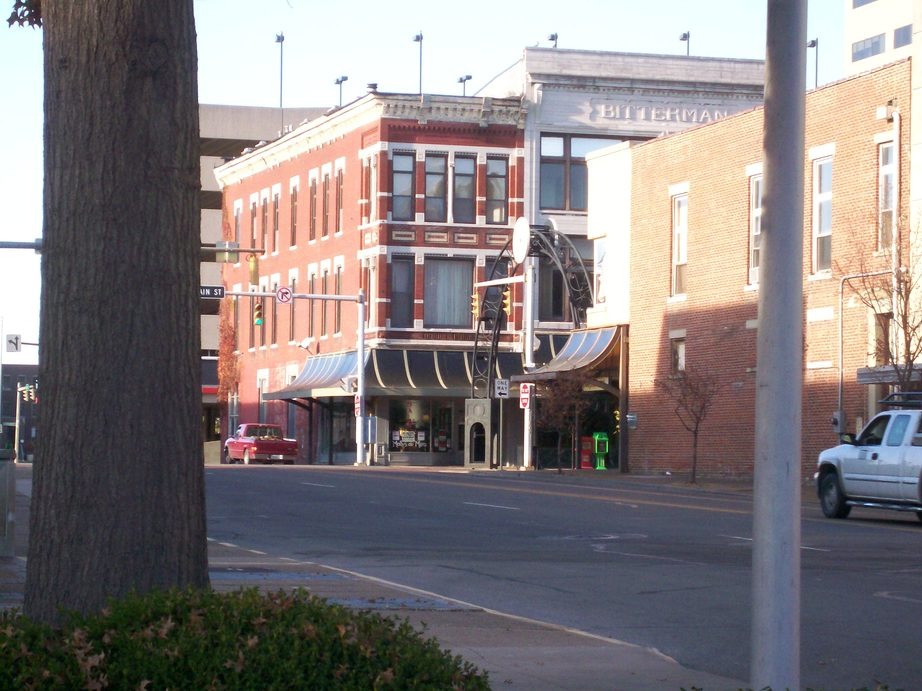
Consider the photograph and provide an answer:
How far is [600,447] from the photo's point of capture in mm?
51656

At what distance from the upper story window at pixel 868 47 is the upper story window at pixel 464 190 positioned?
37426 mm

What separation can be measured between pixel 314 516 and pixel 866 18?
72.5 m

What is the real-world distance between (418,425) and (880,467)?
3580 centimetres

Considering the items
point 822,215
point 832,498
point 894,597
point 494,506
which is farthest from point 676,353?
point 894,597

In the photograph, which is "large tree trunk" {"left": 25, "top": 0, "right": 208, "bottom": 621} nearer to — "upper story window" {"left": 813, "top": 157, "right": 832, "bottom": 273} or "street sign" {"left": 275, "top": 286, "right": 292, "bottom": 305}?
"upper story window" {"left": 813, "top": 157, "right": 832, "bottom": 273}

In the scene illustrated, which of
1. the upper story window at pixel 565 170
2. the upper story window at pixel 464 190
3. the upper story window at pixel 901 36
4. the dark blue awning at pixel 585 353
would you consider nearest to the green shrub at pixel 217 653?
the dark blue awning at pixel 585 353

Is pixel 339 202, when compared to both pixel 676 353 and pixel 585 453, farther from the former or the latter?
pixel 676 353

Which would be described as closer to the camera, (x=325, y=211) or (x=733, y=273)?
(x=733, y=273)

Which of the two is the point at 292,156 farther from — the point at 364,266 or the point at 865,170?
the point at 865,170

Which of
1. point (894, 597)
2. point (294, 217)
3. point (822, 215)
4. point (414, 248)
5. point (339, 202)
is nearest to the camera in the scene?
point (894, 597)

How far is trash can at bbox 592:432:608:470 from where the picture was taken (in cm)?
5150

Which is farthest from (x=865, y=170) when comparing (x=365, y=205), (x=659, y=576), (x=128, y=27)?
(x=128, y=27)

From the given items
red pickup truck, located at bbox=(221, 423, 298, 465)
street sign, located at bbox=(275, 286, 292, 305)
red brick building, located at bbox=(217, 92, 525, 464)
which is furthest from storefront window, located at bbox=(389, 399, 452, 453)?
street sign, located at bbox=(275, 286, 292, 305)

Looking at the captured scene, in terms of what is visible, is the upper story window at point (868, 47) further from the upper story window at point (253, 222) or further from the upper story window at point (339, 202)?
the upper story window at point (339, 202)
